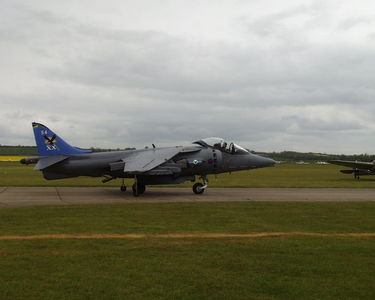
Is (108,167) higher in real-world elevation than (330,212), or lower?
higher

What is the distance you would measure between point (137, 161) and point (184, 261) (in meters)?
15.4

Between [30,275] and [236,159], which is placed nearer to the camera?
[30,275]

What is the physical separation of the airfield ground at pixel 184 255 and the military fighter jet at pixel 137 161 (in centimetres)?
813

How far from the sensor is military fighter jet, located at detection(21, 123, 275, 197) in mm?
23078

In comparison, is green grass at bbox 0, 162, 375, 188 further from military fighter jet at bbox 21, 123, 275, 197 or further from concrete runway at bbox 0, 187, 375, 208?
military fighter jet at bbox 21, 123, 275, 197

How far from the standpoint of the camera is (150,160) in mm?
23078

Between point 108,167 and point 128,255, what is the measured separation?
51.2 feet

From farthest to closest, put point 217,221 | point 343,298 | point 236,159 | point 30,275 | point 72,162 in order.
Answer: point 236,159, point 72,162, point 217,221, point 30,275, point 343,298

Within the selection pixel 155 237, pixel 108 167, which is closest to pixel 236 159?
pixel 108 167

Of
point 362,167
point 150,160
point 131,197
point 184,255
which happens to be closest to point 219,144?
point 150,160

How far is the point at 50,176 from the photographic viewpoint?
2380 centimetres

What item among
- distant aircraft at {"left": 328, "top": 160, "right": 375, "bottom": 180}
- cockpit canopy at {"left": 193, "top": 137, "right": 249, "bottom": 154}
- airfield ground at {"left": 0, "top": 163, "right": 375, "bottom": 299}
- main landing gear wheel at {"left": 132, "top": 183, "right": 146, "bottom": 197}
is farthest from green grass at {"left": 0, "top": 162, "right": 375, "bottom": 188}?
airfield ground at {"left": 0, "top": 163, "right": 375, "bottom": 299}

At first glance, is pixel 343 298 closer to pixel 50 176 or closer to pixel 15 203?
pixel 15 203

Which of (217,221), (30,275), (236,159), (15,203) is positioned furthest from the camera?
(236,159)
